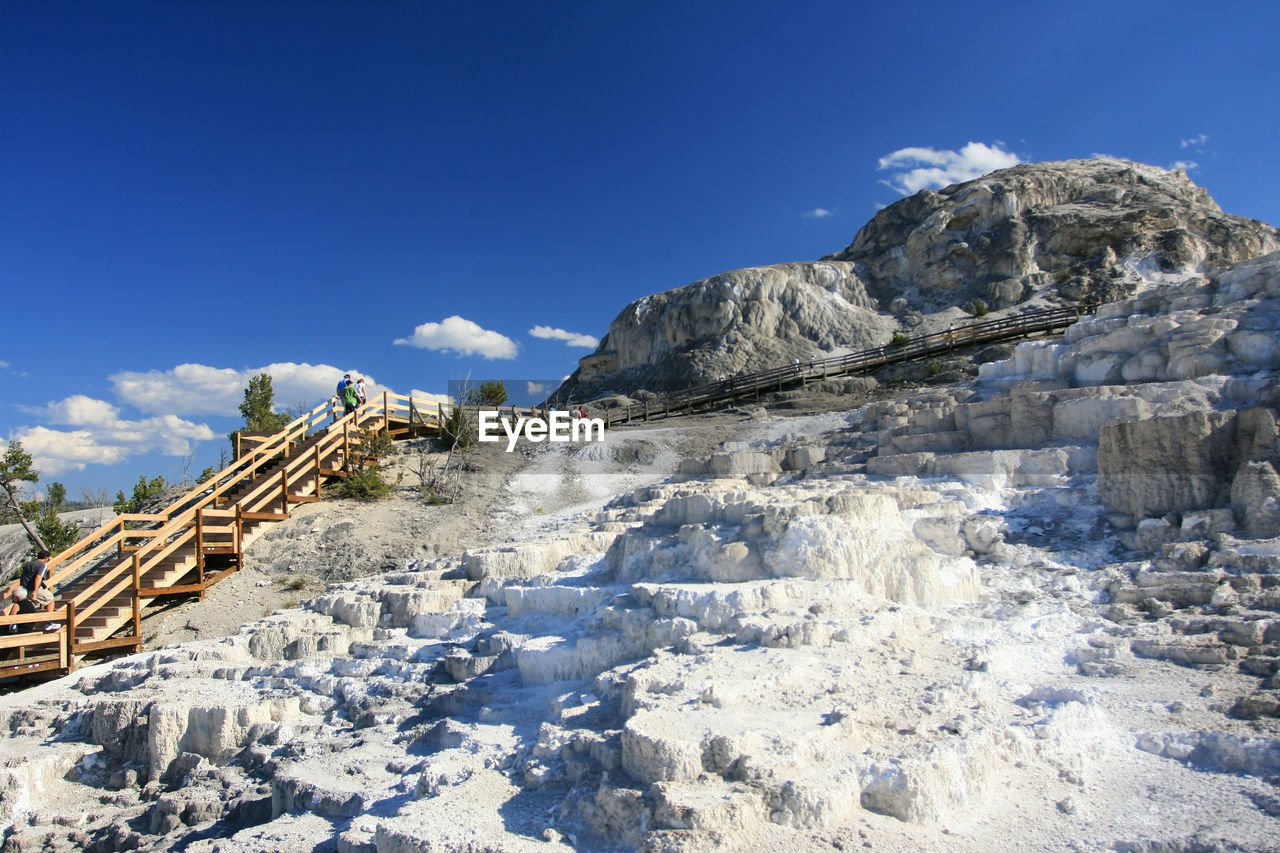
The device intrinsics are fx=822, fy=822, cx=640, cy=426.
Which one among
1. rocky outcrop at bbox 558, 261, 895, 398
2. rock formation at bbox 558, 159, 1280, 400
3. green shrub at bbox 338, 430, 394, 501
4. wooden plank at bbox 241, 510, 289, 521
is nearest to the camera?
wooden plank at bbox 241, 510, 289, 521

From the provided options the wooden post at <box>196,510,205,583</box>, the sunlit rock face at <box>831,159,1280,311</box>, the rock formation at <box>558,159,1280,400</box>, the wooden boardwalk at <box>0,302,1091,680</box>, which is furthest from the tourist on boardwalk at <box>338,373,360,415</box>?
the sunlit rock face at <box>831,159,1280,311</box>

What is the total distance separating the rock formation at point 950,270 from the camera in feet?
116

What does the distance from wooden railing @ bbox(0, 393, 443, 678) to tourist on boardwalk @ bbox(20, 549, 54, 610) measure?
0.39 ft

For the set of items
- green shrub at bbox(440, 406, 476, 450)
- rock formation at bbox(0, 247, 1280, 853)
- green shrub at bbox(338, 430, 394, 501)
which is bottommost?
rock formation at bbox(0, 247, 1280, 853)

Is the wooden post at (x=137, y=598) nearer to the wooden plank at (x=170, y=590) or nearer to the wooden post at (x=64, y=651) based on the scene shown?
the wooden plank at (x=170, y=590)

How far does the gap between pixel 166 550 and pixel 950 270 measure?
3664 centimetres

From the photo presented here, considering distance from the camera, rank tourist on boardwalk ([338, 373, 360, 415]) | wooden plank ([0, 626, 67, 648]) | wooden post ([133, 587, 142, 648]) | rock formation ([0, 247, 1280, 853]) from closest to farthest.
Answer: rock formation ([0, 247, 1280, 853]), wooden plank ([0, 626, 67, 648]), wooden post ([133, 587, 142, 648]), tourist on boardwalk ([338, 373, 360, 415])

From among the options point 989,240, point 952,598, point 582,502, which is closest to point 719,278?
point 989,240

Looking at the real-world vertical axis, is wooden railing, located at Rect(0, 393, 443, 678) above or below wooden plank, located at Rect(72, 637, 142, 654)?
above
